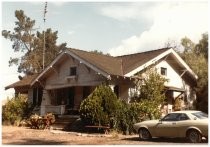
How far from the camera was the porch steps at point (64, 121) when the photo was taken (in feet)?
84.1

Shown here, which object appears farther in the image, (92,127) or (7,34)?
(7,34)

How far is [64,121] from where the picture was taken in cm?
2669

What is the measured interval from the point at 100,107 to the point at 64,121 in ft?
19.1

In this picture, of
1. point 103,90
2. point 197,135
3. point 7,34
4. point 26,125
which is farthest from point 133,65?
point 7,34

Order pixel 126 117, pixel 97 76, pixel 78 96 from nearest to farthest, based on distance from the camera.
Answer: pixel 126 117, pixel 97 76, pixel 78 96

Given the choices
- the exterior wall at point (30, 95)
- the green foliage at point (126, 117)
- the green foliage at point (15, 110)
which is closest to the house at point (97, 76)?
the exterior wall at point (30, 95)

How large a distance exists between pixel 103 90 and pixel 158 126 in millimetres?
5849

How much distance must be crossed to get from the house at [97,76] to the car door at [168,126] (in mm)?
7246

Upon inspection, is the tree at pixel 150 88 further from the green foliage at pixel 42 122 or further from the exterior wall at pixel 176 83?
the green foliage at pixel 42 122

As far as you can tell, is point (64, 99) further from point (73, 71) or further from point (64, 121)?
point (64, 121)

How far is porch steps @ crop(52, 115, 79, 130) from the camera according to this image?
25.6m

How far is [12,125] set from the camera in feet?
92.3

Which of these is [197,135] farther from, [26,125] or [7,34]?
[7,34]

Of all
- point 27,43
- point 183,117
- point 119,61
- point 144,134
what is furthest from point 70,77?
point 27,43
